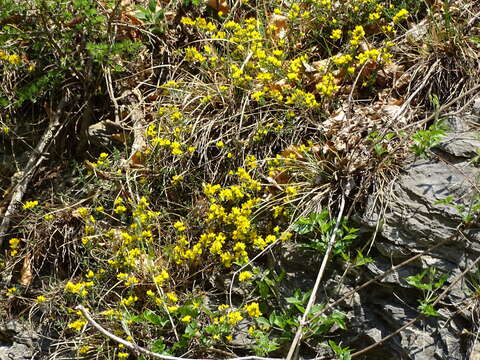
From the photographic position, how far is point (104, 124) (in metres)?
3.72

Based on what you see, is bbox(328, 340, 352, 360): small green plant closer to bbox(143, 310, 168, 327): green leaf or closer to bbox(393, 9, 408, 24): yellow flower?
bbox(143, 310, 168, 327): green leaf

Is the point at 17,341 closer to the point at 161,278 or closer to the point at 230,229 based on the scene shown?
the point at 161,278

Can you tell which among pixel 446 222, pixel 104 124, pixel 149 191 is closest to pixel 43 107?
pixel 104 124

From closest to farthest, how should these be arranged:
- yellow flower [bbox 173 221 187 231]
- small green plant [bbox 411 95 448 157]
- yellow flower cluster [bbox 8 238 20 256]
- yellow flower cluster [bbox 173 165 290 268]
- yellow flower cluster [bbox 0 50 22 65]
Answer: small green plant [bbox 411 95 448 157]
yellow flower cluster [bbox 173 165 290 268]
yellow flower [bbox 173 221 187 231]
yellow flower cluster [bbox 8 238 20 256]
yellow flower cluster [bbox 0 50 22 65]

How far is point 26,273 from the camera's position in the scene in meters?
3.38

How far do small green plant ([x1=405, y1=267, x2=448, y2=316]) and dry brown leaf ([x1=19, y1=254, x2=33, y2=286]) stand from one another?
2137mm

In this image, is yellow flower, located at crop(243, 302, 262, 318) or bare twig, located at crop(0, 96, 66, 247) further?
bare twig, located at crop(0, 96, 66, 247)

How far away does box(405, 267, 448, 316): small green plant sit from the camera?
243 cm

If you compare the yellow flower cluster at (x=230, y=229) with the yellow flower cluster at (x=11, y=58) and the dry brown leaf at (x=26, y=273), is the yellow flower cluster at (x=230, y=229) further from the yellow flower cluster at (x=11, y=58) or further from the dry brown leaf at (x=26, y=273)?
the yellow flower cluster at (x=11, y=58)

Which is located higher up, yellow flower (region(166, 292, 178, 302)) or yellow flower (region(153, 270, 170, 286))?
yellow flower (region(153, 270, 170, 286))

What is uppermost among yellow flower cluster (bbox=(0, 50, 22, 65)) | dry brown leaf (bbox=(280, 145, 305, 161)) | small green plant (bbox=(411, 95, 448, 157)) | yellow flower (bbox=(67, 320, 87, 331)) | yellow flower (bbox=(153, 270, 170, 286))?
yellow flower cluster (bbox=(0, 50, 22, 65))

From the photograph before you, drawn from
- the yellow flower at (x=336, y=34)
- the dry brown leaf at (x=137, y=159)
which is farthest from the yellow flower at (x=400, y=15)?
the dry brown leaf at (x=137, y=159)

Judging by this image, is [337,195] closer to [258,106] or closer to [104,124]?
[258,106]

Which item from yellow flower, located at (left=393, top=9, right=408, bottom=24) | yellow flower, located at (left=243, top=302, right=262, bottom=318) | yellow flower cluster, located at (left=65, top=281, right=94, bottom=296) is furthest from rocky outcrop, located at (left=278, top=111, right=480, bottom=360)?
yellow flower cluster, located at (left=65, top=281, right=94, bottom=296)
